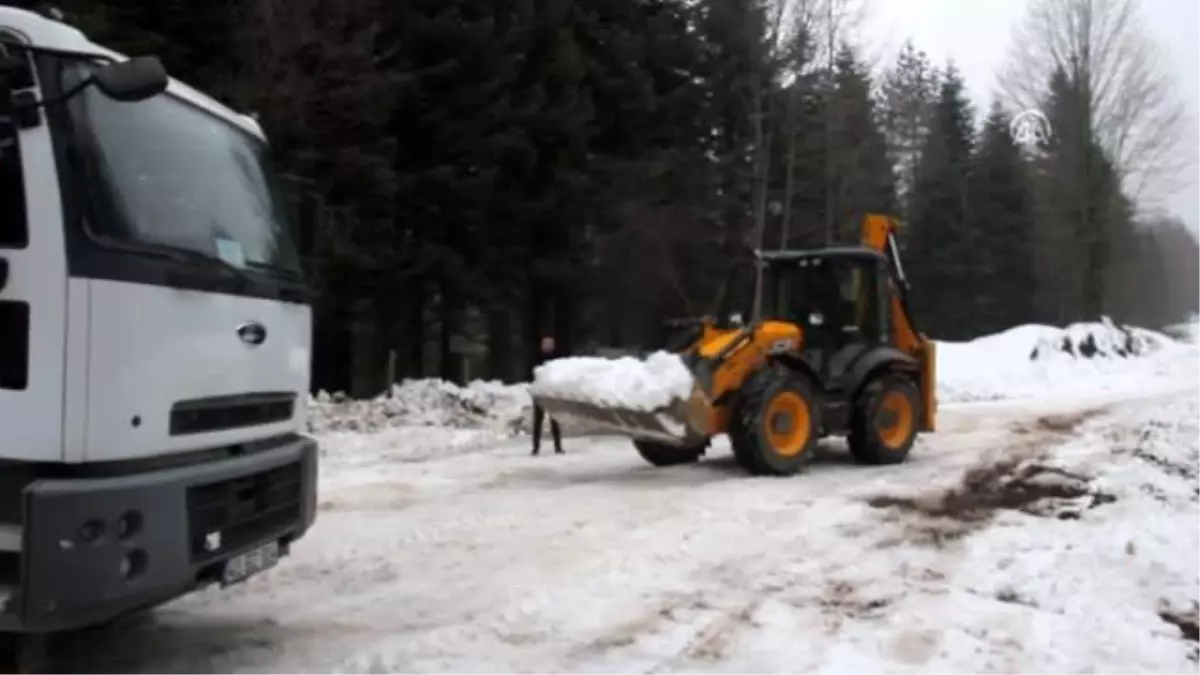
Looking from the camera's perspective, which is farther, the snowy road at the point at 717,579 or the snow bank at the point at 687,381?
the snow bank at the point at 687,381

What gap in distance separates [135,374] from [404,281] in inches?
666

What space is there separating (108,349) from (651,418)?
7.19m

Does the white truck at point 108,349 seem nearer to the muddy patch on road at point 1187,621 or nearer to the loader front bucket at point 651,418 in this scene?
the muddy patch on road at point 1187,621

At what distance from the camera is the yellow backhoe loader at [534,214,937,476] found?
11.8 m

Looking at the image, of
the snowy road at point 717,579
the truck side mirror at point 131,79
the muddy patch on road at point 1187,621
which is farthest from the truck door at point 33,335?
the muddy patch on road at point 1187,621

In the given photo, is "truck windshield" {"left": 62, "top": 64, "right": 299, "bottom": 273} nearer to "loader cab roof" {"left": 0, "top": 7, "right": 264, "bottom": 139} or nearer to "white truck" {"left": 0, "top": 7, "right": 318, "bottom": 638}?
"white truck" {"left": 0, "top": 7, "right": 318, "bottom": 638}

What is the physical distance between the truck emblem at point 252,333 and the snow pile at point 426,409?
10.8 meters

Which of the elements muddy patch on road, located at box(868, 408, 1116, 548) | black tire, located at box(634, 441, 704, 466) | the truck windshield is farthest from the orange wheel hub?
the truck windshield

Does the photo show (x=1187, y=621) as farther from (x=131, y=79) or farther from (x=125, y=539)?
(x=131, y=79)

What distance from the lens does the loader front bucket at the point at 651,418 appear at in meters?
11.5

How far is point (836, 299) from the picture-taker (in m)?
13.4

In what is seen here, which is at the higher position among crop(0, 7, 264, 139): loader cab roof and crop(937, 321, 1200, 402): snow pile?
crop(0, 7, 264, 139): loader cab roof

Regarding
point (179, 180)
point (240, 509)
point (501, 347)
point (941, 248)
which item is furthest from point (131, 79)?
point (941, 248)

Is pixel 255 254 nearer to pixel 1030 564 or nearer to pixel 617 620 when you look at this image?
Result: pixel 617 620
